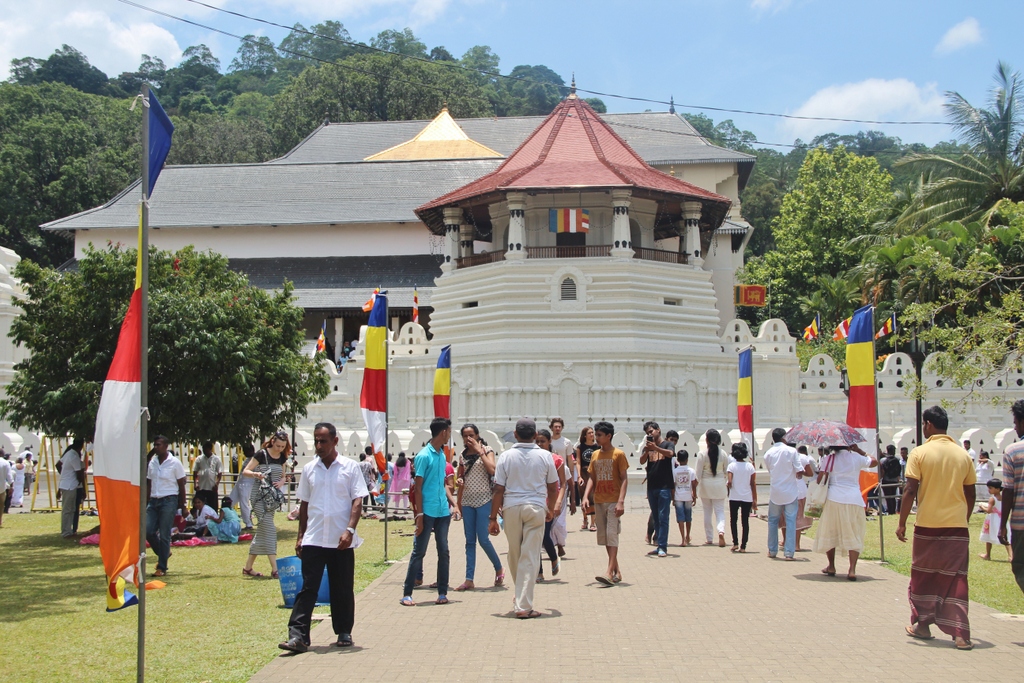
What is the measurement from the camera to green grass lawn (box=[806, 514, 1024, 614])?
1015cm

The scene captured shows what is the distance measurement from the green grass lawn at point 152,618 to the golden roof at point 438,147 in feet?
126

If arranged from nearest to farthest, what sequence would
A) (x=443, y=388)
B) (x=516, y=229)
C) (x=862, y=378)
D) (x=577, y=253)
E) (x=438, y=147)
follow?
(x=862, y=378)
(x=443, y=388)
(x=516, y=229)
(x=577, y=253)
(x=438, y=147)

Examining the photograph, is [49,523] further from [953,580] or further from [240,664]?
[953,580]

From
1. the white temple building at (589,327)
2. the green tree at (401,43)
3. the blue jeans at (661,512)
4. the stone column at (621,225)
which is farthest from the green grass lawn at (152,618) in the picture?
the green tree at (401,43)

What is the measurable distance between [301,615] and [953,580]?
5.03 m

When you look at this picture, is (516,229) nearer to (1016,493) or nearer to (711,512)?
(711,512)

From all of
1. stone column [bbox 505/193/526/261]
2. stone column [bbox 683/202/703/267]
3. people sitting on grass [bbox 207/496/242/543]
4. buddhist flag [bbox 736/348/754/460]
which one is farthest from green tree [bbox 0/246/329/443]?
stone column [bbox 683/202/703/267]

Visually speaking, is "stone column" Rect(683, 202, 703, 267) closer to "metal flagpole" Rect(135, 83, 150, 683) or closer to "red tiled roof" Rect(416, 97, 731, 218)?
"red tiled roof" Rect(416, 97, 731, 218)

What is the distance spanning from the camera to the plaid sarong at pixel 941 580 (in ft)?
26.1

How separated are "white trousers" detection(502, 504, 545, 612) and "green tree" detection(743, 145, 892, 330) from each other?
4264 centimetres

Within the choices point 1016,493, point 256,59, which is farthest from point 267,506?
point 256,59

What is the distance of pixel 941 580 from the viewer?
26.7 ft

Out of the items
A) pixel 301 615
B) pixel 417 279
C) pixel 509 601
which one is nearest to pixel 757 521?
pixel 509 601

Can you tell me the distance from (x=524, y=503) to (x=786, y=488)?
17.1ft
